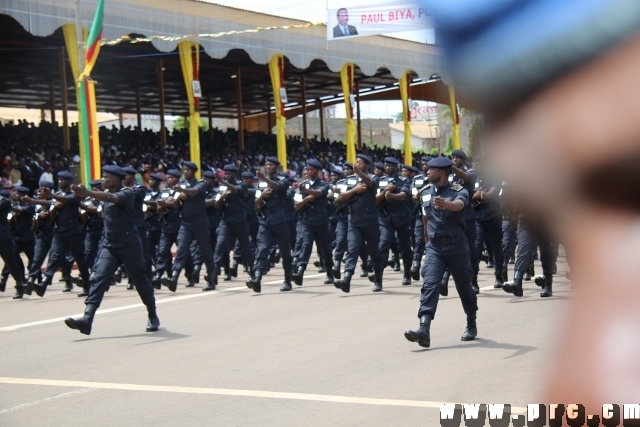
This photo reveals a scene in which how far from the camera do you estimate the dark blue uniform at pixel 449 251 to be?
8578 millimetres

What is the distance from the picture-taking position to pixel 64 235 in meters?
14.4

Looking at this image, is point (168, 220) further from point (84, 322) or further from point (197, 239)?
point (84, 322)

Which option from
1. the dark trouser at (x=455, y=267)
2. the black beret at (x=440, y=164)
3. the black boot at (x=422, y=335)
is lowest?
the black boot at (x=422, y=335)

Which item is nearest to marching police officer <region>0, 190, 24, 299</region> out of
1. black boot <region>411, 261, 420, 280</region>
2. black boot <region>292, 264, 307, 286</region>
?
black boot <region>292, 264, 307, 286</region>

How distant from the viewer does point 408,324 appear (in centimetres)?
977

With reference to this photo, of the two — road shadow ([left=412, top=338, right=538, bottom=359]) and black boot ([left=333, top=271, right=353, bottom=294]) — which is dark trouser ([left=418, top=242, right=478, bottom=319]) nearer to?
road shadow ([left=412, top=338, right=538, bottom=359])

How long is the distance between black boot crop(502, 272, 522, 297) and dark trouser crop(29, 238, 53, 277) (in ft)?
24.9

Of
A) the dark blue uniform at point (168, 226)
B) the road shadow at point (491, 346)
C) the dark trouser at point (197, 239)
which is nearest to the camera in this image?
the road shadow at point (491, 346)

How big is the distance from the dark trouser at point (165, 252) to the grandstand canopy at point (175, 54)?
5708mm

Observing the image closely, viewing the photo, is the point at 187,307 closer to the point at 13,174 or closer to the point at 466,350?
the point at 466,350

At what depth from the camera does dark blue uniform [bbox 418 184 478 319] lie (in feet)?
28.1

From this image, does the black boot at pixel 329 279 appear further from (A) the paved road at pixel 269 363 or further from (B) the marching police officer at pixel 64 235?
(B) the marching police officer at pixel 64 235

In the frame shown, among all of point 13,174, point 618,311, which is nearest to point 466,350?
point 618,311

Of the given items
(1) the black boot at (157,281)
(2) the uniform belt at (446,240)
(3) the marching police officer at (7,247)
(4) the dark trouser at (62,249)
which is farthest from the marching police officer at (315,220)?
(2) the uniform belt at (446,240)
